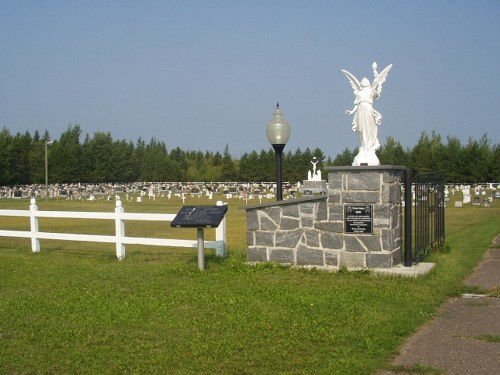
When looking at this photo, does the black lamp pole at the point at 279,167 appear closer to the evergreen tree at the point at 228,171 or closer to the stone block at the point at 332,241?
the stone block at the point at 332,241

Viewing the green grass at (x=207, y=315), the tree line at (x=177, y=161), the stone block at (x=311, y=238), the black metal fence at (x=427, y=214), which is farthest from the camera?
the tree line at (x=177, y=161)

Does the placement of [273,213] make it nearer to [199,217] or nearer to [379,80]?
[199,217]

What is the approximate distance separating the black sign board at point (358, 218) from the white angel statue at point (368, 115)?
1.29 meters

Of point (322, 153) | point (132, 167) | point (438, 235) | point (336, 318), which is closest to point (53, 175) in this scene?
point (132, 167)

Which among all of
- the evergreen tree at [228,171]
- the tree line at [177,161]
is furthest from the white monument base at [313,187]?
the evergreen tree at [228,171]

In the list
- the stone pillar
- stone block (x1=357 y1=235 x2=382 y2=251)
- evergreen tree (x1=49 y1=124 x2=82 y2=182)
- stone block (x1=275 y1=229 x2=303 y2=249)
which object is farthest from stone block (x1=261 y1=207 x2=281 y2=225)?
evergreen tree (x1=49 y1=124 x2=82 y2=182)

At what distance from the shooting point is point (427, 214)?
12.5 meters

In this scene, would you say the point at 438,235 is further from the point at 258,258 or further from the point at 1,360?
the point at 1,360

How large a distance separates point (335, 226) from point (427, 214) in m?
2.77

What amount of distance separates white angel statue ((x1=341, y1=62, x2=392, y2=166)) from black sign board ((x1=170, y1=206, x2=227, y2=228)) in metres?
2.83

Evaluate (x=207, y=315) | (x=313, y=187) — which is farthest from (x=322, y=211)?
(x=313, y=187)

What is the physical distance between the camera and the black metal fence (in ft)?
38.0

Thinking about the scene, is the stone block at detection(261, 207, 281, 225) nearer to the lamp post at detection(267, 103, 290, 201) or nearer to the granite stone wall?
the granite stone wall

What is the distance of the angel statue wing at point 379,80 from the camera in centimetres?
1150
